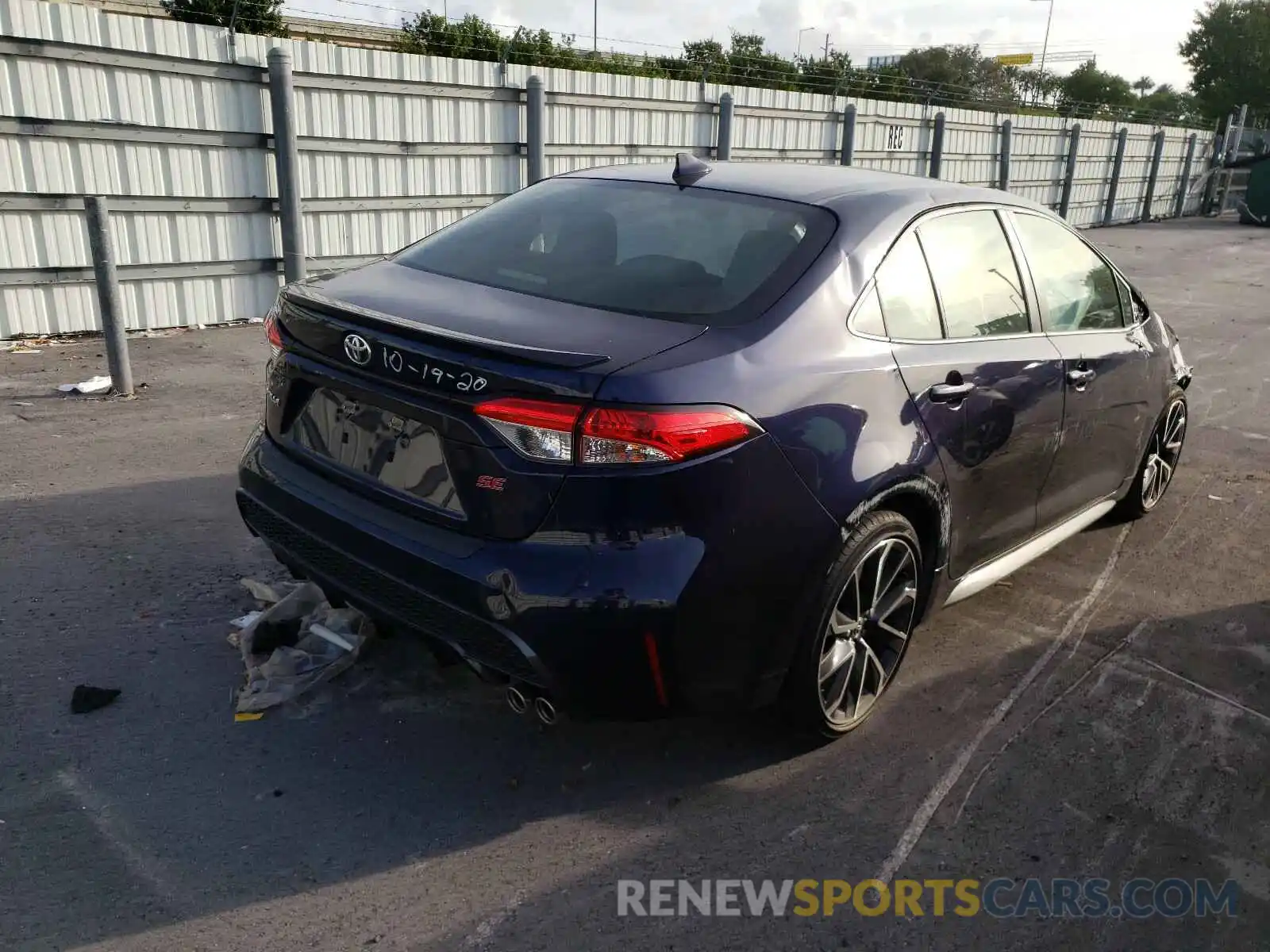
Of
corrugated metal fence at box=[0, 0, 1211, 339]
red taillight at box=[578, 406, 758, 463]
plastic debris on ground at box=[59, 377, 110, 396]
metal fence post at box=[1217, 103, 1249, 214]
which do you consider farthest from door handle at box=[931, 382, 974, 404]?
metal fence post at box=[1217, 103, 1249, 214]

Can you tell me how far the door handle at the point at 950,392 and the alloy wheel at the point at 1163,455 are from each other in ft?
7.05

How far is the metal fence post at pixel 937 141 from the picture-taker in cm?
1928

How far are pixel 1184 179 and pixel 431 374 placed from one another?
33.0 metres

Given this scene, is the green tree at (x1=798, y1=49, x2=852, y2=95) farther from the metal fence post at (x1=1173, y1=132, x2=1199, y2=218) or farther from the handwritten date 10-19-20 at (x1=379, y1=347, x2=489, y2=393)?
the handwritten date 10-19-20 at (x1=379, y1=347, x2=489, y2=393)

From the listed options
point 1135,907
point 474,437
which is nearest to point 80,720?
point 474,437

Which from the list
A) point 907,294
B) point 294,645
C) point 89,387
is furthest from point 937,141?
point 294,645

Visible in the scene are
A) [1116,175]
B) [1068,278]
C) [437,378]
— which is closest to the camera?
[437,378]

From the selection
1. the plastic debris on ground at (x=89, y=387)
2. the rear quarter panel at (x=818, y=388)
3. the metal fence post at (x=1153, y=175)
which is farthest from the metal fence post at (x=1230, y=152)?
the rear quarter panel at (x=818, y=388)

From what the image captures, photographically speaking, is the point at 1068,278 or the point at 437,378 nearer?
the point at 437,378

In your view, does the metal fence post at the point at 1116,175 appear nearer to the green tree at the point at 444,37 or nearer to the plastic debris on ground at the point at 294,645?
the green tree at the point at 444,37

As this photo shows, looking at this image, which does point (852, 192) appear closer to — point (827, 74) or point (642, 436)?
point (642, 436)

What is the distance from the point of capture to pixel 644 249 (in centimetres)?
320

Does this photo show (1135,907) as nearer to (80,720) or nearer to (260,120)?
(80,720)

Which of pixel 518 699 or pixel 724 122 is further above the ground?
pixel 724 122
